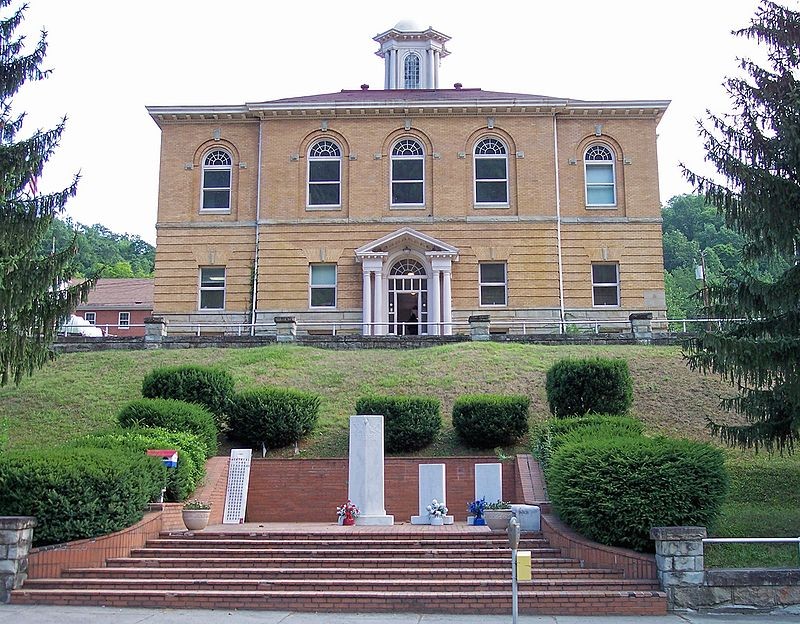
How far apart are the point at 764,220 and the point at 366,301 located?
22.3 metres

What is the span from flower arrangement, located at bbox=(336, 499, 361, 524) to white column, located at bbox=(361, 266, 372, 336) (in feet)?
59.6

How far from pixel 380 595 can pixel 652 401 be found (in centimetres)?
1328

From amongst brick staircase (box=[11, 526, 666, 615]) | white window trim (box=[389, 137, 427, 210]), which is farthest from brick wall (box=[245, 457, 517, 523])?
white window trim (box=[389, 137, 427, 210])

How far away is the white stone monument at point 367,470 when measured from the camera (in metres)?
18.2

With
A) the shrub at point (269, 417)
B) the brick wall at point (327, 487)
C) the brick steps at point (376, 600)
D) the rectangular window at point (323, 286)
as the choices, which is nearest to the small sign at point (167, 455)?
the brick wall at point (327, 487)

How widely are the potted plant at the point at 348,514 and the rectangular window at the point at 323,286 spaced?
19514mm

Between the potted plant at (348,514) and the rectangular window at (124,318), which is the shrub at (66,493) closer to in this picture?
the potted plant at (348,514)

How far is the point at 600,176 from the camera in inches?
1507

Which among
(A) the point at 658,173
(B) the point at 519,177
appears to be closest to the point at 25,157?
(B) the point at 519,177

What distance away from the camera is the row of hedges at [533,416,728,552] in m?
13.6

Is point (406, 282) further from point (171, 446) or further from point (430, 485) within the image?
point (171, 446)

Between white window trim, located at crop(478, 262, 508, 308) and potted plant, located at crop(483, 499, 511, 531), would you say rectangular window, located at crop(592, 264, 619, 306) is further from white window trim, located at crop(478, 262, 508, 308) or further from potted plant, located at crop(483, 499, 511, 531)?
potted plant, located at crop(483, 499, 511, 531)

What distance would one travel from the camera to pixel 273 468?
20.2m

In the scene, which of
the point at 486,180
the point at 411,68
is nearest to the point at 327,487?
the point at 486,180
